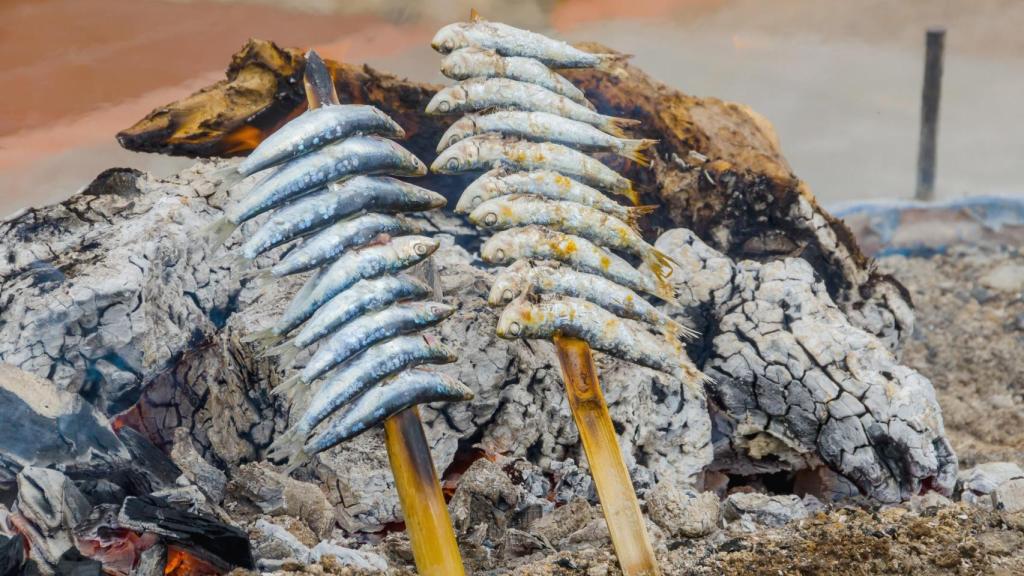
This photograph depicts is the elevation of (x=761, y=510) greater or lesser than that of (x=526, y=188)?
lesser

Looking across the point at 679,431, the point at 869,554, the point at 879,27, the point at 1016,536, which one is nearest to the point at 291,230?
the point at 679,431

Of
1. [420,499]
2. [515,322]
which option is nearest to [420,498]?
[420,499]

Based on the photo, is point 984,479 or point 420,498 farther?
point 984,479

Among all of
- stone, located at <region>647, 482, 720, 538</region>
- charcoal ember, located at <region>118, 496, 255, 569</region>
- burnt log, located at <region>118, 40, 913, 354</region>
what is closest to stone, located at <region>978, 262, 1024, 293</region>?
burnt log, located at <region>118, 40, 913, 354</region>

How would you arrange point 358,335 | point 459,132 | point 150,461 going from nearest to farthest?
point 358,335
point 150,461
point 459,132

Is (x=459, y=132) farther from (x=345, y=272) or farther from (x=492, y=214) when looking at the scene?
(x=345, y=272)

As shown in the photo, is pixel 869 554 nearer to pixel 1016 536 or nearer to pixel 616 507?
pixel 1016 536

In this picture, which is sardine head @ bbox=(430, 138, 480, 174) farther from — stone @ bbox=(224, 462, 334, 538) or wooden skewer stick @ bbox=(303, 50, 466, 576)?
stone @ bbox=(224, 462, 334, 538)
